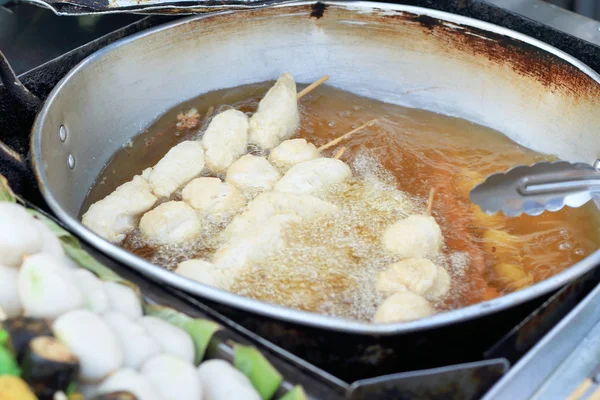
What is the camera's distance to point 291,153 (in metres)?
Result: 2.55

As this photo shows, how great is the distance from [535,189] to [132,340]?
1.30 meters

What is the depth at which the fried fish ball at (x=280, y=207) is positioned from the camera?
85.8 inches

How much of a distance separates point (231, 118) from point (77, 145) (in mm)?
696

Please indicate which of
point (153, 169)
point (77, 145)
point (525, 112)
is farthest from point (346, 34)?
point (77, 145)

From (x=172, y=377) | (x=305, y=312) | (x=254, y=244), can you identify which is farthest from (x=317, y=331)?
(x=254, y=244)

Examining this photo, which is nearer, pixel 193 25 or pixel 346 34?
pixel 193 25

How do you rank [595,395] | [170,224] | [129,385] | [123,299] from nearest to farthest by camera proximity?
[129,385] → [123,299] → [595,395] → [170,224]

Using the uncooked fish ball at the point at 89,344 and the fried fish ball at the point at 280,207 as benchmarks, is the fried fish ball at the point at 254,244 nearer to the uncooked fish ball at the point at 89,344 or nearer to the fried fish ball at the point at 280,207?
the fried fish ball at the point at 280,207

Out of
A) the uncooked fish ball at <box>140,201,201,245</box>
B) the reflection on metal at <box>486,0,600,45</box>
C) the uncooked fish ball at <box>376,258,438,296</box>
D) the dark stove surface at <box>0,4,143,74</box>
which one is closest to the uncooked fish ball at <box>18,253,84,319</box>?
the uncooked fish ball at <box>140,201,201,245</box>

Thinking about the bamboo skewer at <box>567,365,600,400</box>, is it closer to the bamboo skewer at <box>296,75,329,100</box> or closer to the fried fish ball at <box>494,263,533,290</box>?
the fried fish ball at <box>494,263,533,290</box>

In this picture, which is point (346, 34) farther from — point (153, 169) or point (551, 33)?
point (153, 169)

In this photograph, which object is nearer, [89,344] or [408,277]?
[89,344]

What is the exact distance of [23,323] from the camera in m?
1.14

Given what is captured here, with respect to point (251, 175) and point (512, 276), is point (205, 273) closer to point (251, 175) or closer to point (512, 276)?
point (251, 175)
